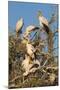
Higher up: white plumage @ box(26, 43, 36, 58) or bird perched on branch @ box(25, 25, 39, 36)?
bird perched on branch @ box(25, 25, 39, 36)

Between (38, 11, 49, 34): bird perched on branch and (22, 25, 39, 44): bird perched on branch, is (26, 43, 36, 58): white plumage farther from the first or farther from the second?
(38, 11, 49, 34): bird perched on branch

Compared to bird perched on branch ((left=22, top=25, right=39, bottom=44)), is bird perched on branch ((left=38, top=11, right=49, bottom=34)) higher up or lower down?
higher up

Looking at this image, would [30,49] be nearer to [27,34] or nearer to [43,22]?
[27,34]

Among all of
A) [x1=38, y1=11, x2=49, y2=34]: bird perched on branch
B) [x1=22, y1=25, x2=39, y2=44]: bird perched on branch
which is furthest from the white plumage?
[x1=38, y1=11, x2=49, y2=34]: bird perched on branch

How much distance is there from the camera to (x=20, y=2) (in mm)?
1562

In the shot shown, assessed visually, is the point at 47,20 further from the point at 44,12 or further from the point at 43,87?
the point at 43,87

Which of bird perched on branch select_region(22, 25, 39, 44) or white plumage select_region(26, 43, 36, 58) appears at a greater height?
bird perched on branch select_region(22, 25, 39, 44)

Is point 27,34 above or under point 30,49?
above

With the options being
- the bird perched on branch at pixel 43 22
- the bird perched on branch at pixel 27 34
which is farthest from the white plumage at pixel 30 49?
the bird perched on branch at pixel 43 22

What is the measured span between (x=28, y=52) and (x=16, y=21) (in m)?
0.22

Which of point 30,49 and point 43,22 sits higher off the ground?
point 43,22

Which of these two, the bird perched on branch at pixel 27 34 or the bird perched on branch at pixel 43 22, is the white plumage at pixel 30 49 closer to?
the bird perched on branch at pixel 27 34

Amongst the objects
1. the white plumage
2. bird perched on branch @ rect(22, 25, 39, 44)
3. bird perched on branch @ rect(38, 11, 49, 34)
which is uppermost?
bird perched on branch @ rect(38, 11, 49, 34)

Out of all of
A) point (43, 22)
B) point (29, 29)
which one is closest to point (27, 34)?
point (29, 29)
